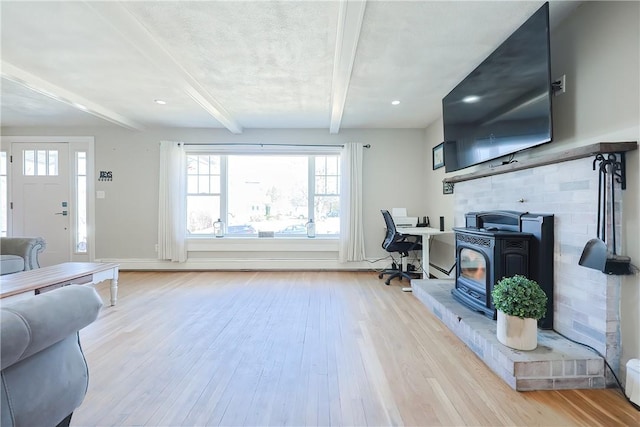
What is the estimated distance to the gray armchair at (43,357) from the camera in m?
0.87

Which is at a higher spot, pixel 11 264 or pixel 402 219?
pixel 402 219

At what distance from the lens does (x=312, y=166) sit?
501 centimetres

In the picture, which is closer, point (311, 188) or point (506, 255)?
point (506, 255)

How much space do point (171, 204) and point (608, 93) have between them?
5124 millimetres

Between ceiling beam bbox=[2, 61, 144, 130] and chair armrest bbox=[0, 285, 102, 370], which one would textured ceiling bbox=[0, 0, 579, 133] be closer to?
ceiling beam bbox=[2, 61, 144, 130]

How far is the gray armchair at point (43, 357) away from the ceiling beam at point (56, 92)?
3.04m

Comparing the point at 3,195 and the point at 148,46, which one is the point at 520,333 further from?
the point at 3,195

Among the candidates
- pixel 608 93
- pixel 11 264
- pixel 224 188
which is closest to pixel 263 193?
pixel 224 188

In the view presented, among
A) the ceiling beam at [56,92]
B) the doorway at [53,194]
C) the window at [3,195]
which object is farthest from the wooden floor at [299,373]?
the window at [3,195]

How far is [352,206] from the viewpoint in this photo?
4.77m

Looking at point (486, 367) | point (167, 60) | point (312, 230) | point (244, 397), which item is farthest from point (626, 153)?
point (312, 230)

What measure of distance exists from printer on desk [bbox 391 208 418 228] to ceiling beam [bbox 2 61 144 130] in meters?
4.32

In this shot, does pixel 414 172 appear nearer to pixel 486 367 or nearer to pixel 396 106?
pixel 396 106

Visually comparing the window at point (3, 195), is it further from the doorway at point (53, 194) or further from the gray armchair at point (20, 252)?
the gray armchair at point (20, 252)
